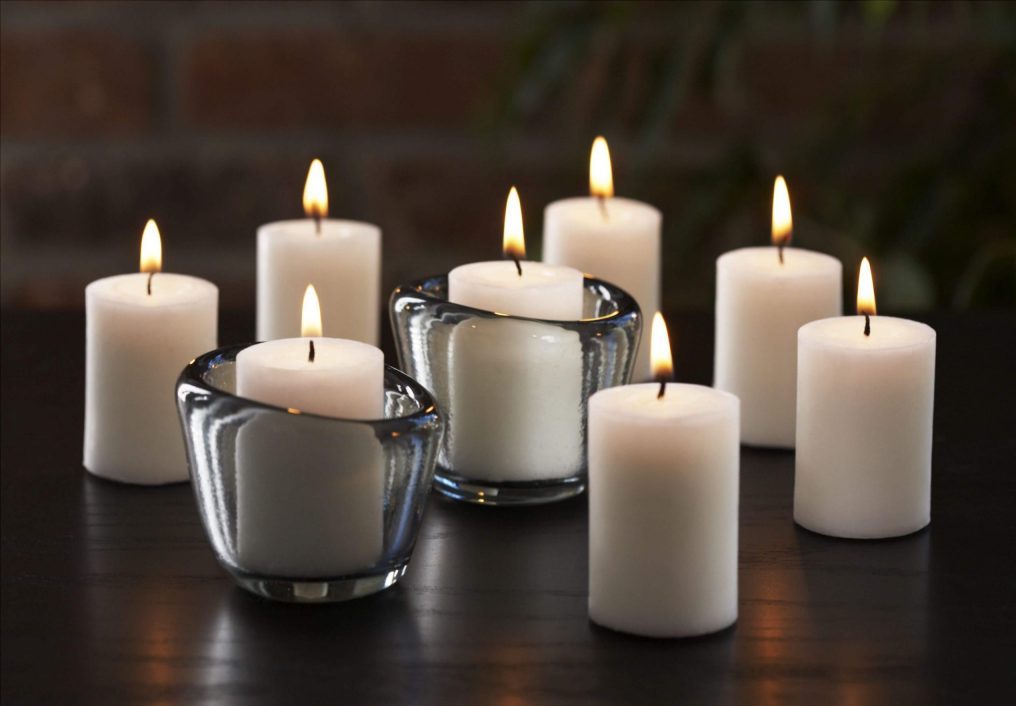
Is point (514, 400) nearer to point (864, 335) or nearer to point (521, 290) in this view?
point (521, 290)

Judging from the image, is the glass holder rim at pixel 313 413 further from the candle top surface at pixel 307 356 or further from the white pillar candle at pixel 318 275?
the white pillar candle at pixel 318 275

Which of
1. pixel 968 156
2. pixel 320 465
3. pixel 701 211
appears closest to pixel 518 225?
pixel 320 465

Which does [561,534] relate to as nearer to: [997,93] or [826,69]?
[997,93]

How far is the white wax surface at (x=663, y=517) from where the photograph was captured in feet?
1.93

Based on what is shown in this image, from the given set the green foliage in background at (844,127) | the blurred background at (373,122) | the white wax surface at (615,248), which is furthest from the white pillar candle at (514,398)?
the blurred background at (373,122)

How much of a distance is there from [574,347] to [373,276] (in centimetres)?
27

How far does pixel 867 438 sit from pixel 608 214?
311mm

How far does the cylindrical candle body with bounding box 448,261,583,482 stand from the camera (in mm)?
727

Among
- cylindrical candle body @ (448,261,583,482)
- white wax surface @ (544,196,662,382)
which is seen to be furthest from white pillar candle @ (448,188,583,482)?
white wax surface @ (544,196,662,382)

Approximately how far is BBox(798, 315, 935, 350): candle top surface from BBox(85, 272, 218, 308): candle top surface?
288 millimetres

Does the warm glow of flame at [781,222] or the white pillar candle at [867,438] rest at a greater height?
the warm glow of flame at [781,222]

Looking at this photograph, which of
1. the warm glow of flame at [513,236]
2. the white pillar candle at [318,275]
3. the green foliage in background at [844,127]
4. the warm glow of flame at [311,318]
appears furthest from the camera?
the green foliage in background at [844,127]

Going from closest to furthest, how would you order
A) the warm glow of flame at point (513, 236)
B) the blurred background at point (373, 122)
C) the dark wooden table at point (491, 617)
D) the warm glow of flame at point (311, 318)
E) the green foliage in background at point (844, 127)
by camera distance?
the dark wooden table at point (491, 617), the warm glow of flame at point (311, 318), the warm glow of flame at point (513, 236), the green foliage in background at point (844, 127), the blurred background at point (373, 122)

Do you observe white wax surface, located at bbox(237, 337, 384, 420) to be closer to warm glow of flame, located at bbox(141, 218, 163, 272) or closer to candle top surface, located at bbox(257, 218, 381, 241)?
warm glow of flame, located at bbox(141, 218, 163, 272)
